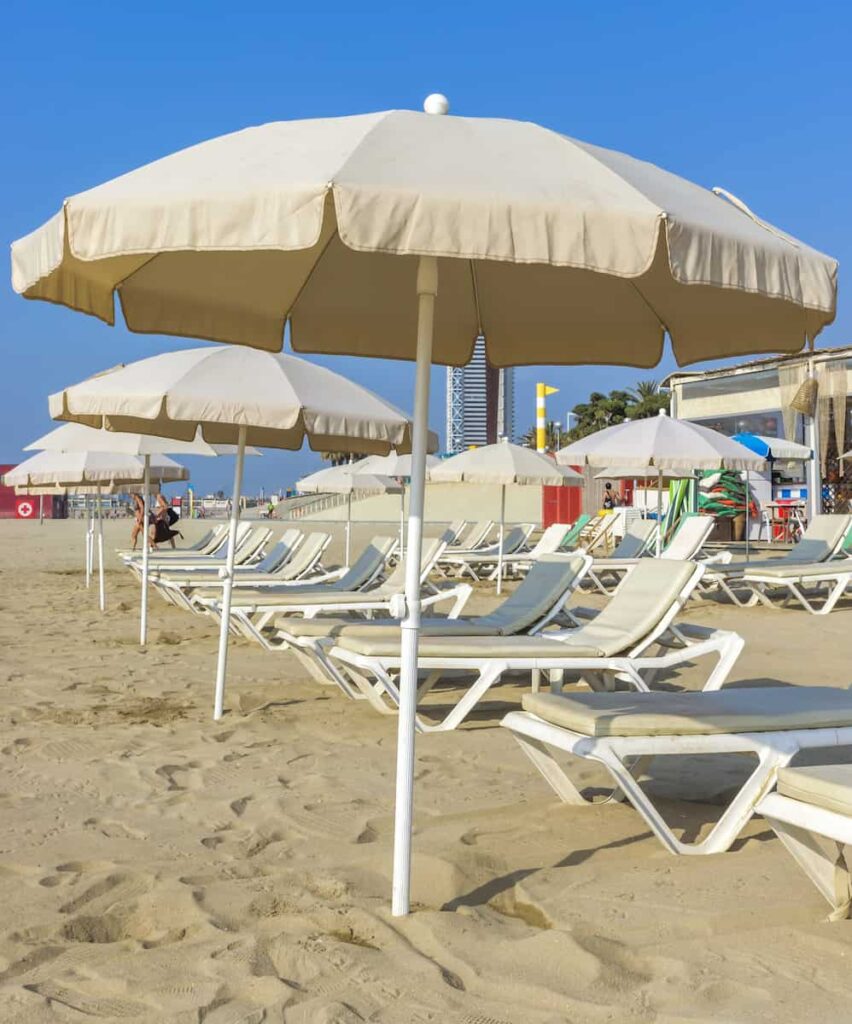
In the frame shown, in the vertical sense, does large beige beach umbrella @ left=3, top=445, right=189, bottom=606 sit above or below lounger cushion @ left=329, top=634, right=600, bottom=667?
above

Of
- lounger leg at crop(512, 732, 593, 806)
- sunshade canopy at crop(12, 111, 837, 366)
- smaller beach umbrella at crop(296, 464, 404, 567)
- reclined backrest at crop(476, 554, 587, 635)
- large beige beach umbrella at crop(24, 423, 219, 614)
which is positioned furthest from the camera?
smaller beach umbrella at crop(296, 464, 404, 567)

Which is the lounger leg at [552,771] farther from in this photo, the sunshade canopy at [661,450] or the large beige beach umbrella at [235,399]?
the sunshade canopy at [661,450]

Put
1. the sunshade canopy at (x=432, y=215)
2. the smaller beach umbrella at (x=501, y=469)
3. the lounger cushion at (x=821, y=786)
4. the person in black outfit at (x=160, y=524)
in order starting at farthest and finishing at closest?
the person in black outfit at (x=160, y=524)
the smaller beach umbrella at (x=501, y=469)
the lounger cushion at (x=821, y=786)
the sunshade canopy at (x=432, y=215)

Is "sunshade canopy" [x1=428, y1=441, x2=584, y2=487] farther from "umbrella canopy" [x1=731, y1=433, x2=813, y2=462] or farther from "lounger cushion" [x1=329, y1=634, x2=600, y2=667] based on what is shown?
"lounger cushion" [x1=329, y1=634, x2=600, y2=667]

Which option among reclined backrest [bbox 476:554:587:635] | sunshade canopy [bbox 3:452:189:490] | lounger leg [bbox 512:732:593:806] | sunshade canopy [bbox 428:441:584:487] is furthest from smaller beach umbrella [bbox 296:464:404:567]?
lounger leg [bbox 512:732:593:806]

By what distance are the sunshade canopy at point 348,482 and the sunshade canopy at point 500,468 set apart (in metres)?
4.20

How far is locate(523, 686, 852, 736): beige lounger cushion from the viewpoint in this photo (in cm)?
342

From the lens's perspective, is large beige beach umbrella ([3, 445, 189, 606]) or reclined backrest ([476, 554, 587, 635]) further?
large beige beach umbrella ([3, 445, 189, 606])

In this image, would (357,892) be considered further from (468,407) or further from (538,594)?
(468,407)

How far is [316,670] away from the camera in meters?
6.76

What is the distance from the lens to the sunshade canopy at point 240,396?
5762mm

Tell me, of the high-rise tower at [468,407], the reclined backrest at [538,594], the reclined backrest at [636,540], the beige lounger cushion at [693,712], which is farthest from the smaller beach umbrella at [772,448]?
the high-rise tower at [468,407]

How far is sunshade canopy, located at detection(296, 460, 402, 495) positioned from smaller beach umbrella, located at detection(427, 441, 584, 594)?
4.23m

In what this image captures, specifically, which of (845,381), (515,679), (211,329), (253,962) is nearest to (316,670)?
(515,679)
